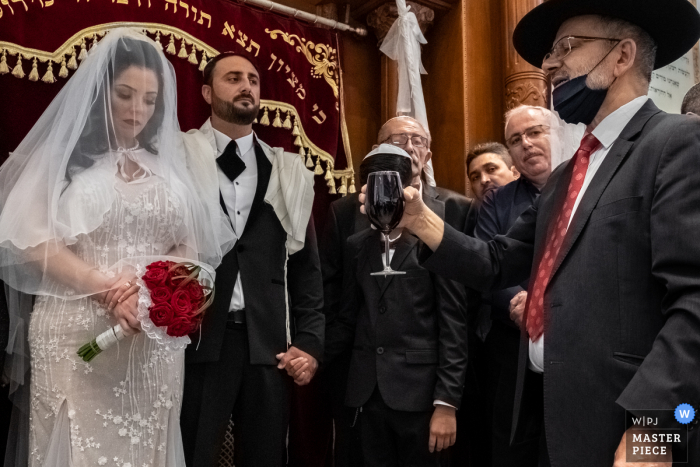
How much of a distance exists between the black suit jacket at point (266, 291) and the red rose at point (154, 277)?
0.47 m

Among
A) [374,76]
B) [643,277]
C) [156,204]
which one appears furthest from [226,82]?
[643,277]

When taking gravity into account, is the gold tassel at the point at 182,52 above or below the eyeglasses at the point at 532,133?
above

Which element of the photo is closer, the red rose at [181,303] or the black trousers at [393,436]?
the red rose at [181,303]

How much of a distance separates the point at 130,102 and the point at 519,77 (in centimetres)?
239

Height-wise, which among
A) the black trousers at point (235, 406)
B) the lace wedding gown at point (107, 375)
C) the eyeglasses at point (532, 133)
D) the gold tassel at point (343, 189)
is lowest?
the black trousers at point (235, 406)

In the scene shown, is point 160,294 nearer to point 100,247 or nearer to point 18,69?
point 100,247

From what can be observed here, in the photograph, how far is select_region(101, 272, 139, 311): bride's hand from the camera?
2035 millimetres

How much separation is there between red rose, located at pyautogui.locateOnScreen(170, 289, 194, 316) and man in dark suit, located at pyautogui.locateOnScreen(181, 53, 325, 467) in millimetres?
426

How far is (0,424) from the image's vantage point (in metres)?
2.56

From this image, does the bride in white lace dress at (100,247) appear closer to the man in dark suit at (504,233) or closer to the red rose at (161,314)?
the red rose at (161,314)

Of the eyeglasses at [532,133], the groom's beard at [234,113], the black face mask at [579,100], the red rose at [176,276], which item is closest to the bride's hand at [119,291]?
the red rose at [176,276]

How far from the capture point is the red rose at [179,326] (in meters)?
2.00

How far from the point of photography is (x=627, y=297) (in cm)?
149

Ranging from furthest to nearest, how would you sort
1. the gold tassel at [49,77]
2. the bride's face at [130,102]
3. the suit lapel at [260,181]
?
the gold tassel at [49,77]
the suit lapel at [260,181]
the bride's face at [130,102]
